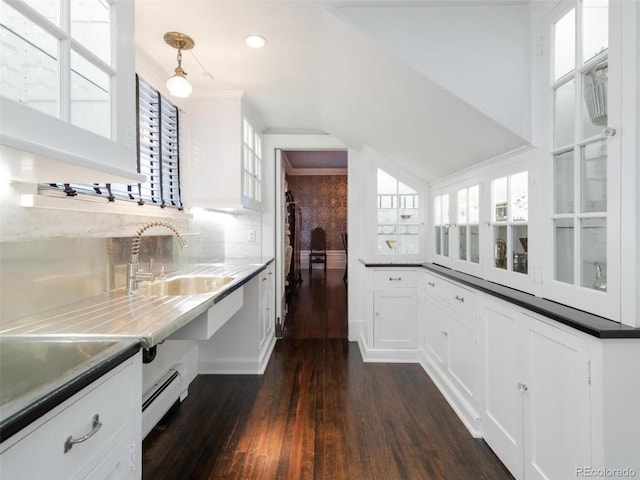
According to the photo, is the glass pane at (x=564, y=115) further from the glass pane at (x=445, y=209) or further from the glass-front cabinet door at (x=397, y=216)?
the glass-front cabinet door at (x=397, y=216)

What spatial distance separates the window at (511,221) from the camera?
1721mm

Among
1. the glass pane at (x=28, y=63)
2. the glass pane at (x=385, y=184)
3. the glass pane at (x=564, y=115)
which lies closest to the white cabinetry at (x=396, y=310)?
the glass pane at (x=385, y=184)

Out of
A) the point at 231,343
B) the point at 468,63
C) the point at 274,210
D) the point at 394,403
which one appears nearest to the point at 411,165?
the point at 468,63

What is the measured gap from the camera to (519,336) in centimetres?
152

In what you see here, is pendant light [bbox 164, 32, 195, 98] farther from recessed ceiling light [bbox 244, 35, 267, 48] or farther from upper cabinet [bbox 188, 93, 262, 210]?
upper cabinet [bbox 188, 93, 262, 210]

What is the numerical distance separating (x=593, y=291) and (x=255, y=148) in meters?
2.88

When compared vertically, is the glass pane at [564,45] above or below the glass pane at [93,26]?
above

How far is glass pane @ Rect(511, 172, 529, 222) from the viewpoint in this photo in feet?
5.58

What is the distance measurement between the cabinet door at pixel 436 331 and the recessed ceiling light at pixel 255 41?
2.17m

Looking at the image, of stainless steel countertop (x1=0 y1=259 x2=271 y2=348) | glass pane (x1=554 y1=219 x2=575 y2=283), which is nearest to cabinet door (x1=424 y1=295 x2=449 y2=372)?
glass pane (x1=554 y1=219 x2=575 y2=283)

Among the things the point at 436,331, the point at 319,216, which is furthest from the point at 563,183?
the point at 319,216

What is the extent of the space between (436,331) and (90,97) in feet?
8.49

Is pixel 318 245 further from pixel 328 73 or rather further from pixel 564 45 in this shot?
pixel 564 45

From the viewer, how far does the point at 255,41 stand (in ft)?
6.32
